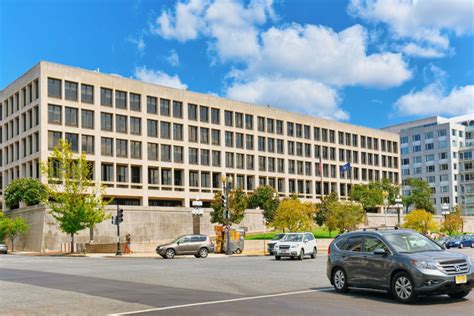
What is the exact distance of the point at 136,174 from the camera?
81.0 metres

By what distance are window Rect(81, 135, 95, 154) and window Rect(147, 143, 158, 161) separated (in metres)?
8.57

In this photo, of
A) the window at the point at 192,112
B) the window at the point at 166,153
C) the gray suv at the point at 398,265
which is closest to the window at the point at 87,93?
the window at the point at 166,153

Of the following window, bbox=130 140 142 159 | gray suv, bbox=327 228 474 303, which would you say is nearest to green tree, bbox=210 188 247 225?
window, bbox=130 140 142 159

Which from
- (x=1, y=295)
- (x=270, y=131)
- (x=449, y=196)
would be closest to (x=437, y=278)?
(x=1, y=295)

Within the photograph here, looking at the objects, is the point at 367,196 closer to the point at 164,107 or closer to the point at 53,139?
the point at 164,107

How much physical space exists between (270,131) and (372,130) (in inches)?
1103

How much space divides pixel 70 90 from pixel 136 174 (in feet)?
46.2

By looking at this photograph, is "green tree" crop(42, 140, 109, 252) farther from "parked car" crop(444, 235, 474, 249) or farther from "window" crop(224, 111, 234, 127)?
"window" crop(224, 111, 234, 127)

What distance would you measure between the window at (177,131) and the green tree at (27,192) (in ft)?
69.9

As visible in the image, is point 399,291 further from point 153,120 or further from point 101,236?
point 153,120

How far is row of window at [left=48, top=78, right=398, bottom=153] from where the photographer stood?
75062 millimetres

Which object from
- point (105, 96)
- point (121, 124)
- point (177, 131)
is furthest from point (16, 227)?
point (177, 131)

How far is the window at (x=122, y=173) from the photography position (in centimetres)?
7906

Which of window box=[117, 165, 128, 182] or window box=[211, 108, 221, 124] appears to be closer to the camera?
window box=[117, 165, 128, 182]
